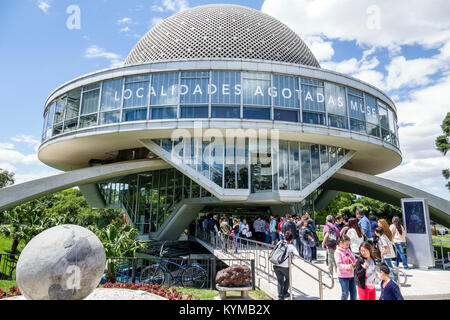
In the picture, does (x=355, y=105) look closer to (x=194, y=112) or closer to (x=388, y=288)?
(x=194, y=112)

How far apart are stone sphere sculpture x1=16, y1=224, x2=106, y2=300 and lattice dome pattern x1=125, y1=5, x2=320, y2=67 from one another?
14814 mm

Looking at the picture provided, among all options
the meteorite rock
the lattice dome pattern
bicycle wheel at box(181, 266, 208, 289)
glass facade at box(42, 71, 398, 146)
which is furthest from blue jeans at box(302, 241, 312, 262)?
the lattice dome pattern

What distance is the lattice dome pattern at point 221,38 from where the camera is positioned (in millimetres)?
18016

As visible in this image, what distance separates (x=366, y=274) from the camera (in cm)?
436

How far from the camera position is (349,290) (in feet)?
16.1

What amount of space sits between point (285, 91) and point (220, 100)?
Answer: 3309 millimetres

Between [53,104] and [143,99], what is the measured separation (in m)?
7.52

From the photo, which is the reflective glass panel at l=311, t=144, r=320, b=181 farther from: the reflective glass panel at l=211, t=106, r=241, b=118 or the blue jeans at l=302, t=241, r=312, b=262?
the blue jeans at l=302, t=241, r=312, b=262

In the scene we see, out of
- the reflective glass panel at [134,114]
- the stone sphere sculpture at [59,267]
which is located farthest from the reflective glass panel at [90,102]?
the stone sphere sculpture at [59,267]

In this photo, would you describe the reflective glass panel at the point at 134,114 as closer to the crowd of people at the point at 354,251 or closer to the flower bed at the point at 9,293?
the crowd of people at the point at 354,251

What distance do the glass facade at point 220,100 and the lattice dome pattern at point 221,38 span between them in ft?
12.8

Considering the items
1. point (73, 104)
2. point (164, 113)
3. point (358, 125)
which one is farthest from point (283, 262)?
point (73, 104)
